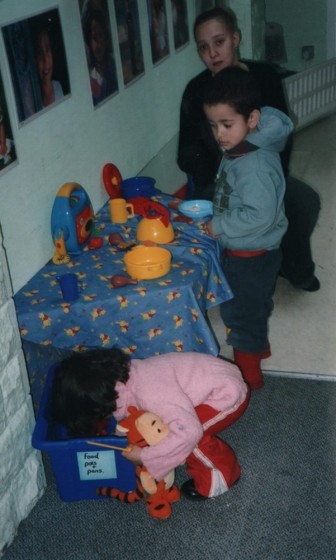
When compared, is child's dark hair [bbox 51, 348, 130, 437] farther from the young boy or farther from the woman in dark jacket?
the woman in dark jacket

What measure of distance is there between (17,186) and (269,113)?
3.30ft

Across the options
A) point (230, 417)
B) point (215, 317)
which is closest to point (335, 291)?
point (215, 317)

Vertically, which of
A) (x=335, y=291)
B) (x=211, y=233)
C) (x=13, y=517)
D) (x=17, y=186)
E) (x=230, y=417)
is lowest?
(x=335, y=291)

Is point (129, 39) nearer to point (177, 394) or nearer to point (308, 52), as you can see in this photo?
point (177, 394)

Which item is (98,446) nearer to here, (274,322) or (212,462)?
(212,462)

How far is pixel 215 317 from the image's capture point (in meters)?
3.40

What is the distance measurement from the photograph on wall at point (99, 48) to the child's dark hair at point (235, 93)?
2.20ft

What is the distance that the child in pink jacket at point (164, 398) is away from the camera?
1.97 m

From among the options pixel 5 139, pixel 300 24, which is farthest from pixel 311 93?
pixel 5 139

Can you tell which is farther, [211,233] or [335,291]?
[335,291]

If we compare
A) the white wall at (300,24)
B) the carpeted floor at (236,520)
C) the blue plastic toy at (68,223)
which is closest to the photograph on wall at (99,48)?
the blue plastic toy at (68,223)

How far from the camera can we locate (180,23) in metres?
4.00

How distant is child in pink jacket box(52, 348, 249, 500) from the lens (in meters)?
1.97

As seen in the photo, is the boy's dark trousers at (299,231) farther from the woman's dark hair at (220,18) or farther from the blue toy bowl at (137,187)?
the woman's dark hair at (220,18)
